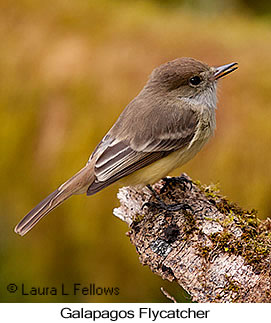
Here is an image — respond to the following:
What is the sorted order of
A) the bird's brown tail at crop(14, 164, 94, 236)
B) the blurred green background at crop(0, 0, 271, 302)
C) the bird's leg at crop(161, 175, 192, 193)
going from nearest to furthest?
the bird's brown tail at crop(14, 164, 94, 236)
the bird's leg at crop(161, 175, 192, 193)
the blurred green background at crop(0, 0, 271, 302)

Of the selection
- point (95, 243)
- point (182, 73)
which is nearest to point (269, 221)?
point (182, 73)

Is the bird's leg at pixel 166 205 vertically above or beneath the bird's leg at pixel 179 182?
beneath

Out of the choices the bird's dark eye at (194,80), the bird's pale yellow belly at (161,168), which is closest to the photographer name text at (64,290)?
the bird's pale yellow belly at (161,168)

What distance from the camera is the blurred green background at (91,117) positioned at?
5.45 meters

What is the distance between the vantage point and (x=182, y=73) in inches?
167

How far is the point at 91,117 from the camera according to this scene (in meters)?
5.77

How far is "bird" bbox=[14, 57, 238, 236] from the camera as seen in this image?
4.02 m

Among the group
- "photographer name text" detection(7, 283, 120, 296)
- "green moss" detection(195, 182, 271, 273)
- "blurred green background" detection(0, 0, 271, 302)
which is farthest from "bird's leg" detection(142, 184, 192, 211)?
"photographer name text" detection(7, 283, 120, 296)

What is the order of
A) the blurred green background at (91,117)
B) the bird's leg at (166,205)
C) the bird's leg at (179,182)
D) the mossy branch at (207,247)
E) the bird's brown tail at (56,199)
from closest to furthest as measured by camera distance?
the mossy branch at (207,247) → the bird's leg at (166,205) → the bird's brown tail at (56,199) → the bird's leg at (179,182) → the blurred green background at (91,117)

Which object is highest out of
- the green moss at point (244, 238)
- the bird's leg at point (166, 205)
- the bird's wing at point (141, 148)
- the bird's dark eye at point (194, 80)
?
the bird's dark eye at point (194, 80)

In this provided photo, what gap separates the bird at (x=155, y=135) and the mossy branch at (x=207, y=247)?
1.02ft

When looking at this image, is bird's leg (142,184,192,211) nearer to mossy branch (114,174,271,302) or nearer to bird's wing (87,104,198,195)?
mossy branch (114,174,271,302)

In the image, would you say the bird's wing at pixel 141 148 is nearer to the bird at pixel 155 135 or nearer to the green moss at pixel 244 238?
the bird at pixel 155 135

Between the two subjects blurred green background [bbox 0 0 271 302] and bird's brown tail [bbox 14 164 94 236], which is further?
blurred green background [bbox 0 0 271 302]
